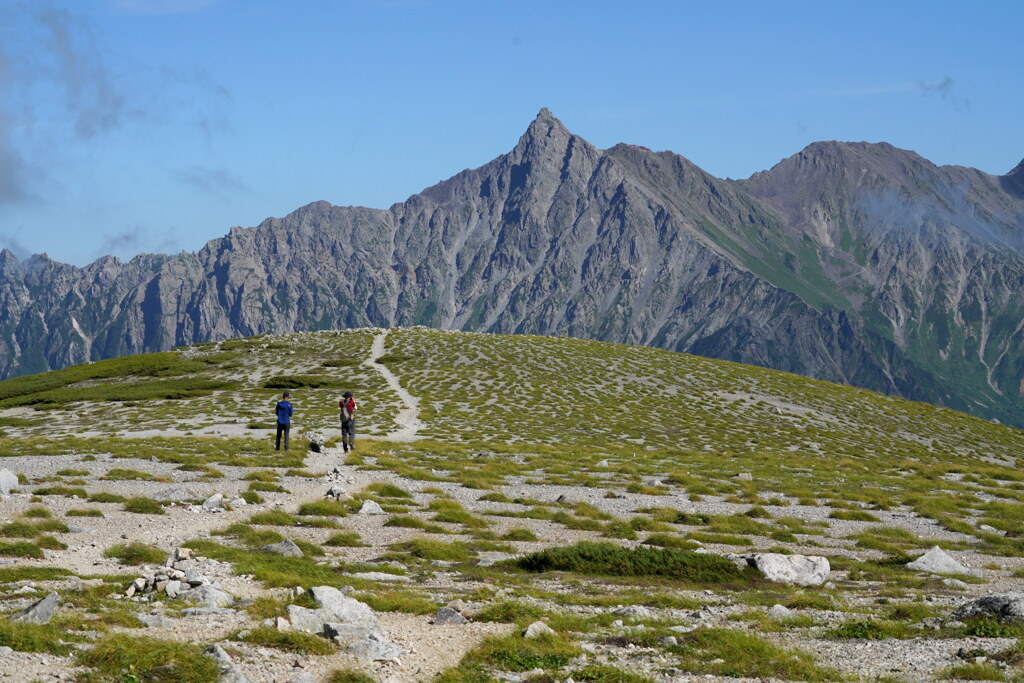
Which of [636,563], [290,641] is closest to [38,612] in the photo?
[290,641]

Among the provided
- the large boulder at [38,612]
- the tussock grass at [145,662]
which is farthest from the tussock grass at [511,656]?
the large boulder at [38,612]

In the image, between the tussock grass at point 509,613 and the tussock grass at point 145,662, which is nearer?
the tussock grass at point 145,662

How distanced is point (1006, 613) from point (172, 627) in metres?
13.4

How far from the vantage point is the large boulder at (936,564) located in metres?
20.5

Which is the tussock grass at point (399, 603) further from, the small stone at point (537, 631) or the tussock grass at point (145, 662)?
the tussock grass at point (145, 662)

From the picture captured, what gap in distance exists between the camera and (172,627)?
510 inches

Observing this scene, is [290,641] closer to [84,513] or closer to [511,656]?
[511,656]

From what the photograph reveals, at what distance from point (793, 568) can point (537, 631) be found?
843cm

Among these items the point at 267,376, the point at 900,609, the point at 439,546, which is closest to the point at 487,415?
the point at 267,376

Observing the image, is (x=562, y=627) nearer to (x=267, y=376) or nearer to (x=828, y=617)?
(x=828, y=617)

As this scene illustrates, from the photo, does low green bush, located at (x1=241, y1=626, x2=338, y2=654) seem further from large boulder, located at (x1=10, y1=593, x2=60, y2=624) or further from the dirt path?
the dirt path

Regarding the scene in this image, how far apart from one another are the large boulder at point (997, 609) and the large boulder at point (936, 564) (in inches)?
245

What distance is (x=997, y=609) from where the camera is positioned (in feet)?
46.2

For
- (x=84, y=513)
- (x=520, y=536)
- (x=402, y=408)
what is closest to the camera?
(x=84, y=513)
